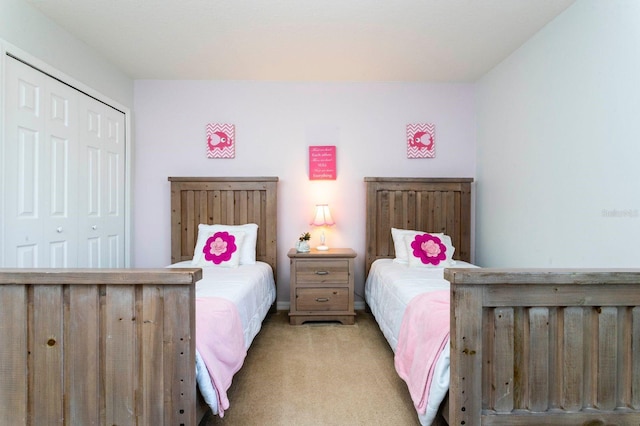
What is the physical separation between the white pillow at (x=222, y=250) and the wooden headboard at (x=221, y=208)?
32 cm

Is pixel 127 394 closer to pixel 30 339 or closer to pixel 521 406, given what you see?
pixel 30 339

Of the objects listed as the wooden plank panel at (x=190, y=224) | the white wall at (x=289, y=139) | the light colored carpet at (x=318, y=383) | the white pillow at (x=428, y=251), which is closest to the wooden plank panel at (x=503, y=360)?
the light colored carpet at (x=318, y=383)

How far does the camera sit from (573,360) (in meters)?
1.19

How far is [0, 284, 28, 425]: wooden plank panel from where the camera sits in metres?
1.21

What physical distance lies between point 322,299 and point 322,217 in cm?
78

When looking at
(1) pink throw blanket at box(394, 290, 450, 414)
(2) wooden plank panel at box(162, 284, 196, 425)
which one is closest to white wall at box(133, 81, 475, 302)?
(1) pink throw blanket at box(394, 290, 450, 414)

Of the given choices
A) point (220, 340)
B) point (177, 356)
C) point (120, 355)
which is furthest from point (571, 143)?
point (120, 355)

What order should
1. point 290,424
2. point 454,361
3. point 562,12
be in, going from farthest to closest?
1. point 562,12
2. point 290,424
3. point 454,361

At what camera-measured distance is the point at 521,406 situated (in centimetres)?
120

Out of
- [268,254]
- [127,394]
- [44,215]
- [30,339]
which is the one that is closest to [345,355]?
[268,254]

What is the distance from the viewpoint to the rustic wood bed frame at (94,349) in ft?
3.94

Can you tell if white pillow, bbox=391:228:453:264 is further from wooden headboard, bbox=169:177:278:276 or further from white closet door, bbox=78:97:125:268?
white closet door, bbox=78:97:125:268

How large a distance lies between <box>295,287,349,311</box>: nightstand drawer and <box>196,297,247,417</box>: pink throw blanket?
1188 millimetres

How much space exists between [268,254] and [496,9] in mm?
2672
